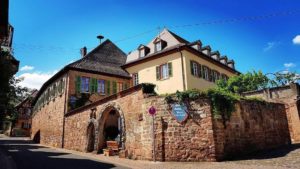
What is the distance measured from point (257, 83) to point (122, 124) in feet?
105

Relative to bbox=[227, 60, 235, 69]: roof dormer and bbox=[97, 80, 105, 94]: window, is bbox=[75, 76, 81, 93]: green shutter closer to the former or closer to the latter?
bbox=[97, 80, 105, 94]: window

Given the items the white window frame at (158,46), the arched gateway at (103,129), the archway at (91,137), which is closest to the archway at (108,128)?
the arched gateway at (103,129)

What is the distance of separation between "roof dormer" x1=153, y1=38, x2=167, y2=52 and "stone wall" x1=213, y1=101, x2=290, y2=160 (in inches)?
447

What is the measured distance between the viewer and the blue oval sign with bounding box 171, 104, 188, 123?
12.0 m

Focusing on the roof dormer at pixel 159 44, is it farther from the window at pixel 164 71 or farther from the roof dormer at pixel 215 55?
the roof dormer at pixel 215 55

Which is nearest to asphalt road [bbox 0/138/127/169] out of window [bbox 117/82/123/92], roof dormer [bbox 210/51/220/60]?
window [bbox 117/82/123/92]

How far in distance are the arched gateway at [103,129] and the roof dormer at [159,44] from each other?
27.9 ft

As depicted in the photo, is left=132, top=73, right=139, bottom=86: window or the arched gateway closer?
the arched gateway

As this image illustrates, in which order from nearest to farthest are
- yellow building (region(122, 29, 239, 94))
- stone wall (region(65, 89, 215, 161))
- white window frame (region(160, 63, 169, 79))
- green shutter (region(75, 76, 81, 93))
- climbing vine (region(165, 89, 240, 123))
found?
stone wall (region(65, 89, 215, 161)) < climbing vine (region(165, 89, 240, 123)) < yellow building (region(122, 29, 239, 94)) < white window frame (region(160, 63, 169, 79)) < green shutter (region(75, 76, 81, 93))

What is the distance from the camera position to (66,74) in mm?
24266

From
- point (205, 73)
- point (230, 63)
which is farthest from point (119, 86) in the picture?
point (230, 63)

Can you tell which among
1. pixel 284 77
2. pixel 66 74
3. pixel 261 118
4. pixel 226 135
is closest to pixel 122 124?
pixel 226 135

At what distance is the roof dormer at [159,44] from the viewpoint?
24.2m

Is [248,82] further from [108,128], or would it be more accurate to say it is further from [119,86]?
[108,128]
